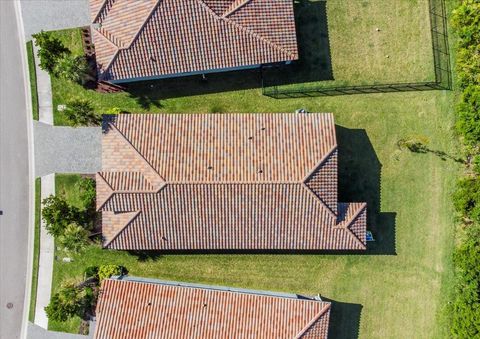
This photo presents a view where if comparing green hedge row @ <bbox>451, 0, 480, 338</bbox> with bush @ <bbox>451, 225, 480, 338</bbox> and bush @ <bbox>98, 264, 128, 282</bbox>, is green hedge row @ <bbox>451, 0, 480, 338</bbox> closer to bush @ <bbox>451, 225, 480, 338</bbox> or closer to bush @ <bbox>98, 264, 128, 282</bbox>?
bush @ <bbox>451, 225, 480, 338</bbox>

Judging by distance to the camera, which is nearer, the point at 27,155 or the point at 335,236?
the point at 335,236

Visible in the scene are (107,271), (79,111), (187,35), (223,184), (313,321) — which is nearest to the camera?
(223,184)

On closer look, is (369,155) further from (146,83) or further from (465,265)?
(146,83)

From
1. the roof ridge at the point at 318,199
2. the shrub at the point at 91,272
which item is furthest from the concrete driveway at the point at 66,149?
the roof ridge at the point at 318,199

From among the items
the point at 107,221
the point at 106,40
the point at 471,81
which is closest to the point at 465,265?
the point at 471,81

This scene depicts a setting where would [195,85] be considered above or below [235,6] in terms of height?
below

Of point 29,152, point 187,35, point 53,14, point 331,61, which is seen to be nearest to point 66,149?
point 29,152

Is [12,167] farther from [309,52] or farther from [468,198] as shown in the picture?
[468,198]
